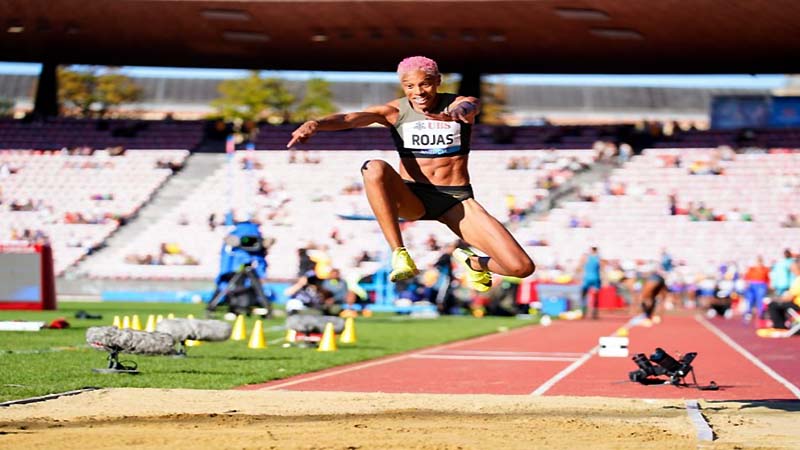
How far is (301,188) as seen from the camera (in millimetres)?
41844

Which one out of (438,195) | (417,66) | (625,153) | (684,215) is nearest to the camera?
(417,66)

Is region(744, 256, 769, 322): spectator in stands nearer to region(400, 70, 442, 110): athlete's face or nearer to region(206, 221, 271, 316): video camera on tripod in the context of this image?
region(206, 221, 271, 316): video camera on tripod

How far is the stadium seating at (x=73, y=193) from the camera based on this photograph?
4062 cm

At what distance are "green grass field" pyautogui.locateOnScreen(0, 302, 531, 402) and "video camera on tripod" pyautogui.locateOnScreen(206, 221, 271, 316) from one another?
173 centimetres

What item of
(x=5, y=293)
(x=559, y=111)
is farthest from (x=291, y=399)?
(x=559, y=111)

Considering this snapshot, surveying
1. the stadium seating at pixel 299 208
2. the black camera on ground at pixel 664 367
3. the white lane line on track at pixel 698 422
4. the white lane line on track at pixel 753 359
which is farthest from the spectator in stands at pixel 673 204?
the white lane line on track at pixel 698 422

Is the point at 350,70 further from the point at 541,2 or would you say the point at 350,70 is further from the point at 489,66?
the point at 541,2

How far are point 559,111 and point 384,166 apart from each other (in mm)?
88013

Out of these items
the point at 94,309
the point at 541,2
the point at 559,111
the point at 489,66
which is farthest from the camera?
the point at 559,111

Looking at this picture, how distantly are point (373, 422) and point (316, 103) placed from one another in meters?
73.7

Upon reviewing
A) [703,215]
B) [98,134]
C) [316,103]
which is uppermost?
[316,103]

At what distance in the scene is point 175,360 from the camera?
46.0 ft

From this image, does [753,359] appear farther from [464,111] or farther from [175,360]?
[464,111]

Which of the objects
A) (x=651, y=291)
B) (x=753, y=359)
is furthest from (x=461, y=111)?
Answer: (x=651, y=291)
